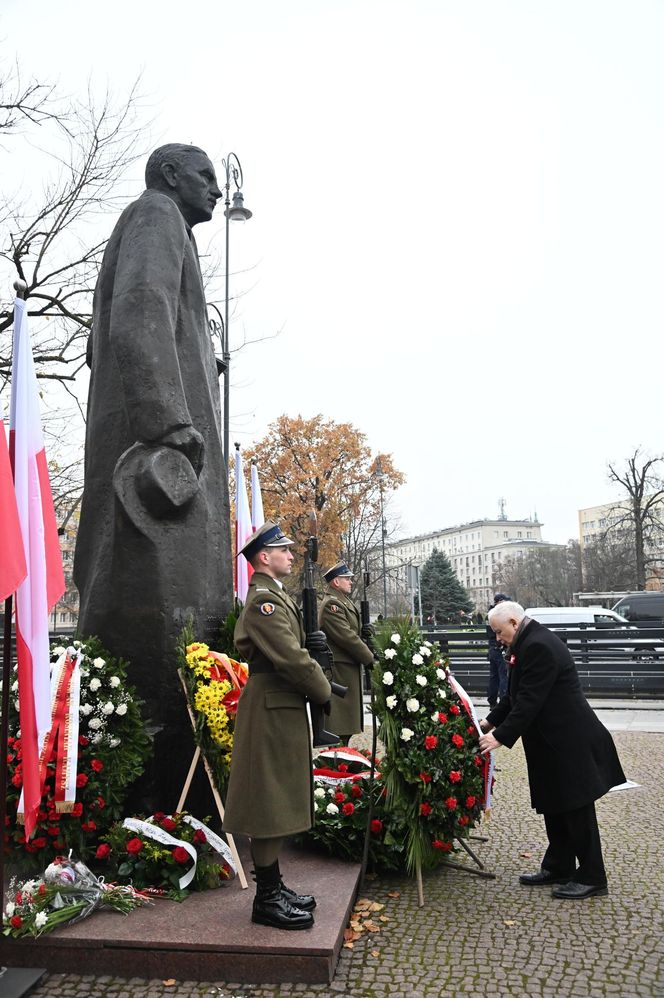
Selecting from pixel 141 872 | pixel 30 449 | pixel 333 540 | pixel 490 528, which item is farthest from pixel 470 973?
pixel 490 528

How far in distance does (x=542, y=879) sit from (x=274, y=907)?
2.01 m

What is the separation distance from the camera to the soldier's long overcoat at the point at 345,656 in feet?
26.8

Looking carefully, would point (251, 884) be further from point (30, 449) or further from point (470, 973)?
point (30, 449)

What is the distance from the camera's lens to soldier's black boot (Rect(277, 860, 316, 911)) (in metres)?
4.02

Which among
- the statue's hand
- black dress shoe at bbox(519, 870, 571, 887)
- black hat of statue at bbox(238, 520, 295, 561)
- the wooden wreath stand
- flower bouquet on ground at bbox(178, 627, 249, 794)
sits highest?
the statue's hand

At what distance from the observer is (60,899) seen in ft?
12.9

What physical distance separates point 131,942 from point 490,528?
130 meters

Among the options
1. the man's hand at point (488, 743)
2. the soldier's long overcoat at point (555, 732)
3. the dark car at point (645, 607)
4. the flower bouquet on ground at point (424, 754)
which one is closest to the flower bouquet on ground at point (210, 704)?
the flower bouquet on ground at point (424, 754)

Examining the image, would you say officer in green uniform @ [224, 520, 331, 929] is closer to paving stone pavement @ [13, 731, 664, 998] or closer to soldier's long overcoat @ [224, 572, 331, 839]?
soldier's long overcoat @ [224, 572, 331, 839]

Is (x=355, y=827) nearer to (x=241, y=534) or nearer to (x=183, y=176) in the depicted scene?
(x=183, y=176)

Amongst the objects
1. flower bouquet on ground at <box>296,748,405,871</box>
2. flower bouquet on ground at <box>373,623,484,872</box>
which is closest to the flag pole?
flower bouquet on ground at <box>296,748,405,871</box>

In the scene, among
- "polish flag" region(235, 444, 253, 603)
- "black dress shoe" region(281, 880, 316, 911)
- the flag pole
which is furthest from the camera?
"polish flag" region(235, 444, 253, 603)

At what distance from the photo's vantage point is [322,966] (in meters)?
3.62

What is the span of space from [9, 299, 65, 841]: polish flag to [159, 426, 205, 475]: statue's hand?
86 centimetres
